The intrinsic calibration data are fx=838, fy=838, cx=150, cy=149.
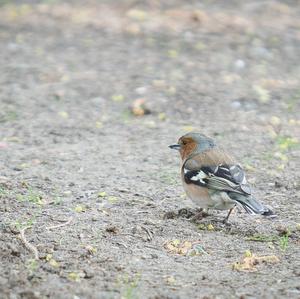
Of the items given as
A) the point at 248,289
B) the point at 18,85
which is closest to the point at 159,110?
the point at 18,85

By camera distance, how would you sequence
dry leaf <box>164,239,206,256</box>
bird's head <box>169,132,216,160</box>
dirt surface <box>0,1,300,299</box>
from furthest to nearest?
1. bird's head <box>169,132,216,160</box>
2. dry leaf <box>164,239,206,256</box>
3. dirt surface <box>0,1,300,299</box>

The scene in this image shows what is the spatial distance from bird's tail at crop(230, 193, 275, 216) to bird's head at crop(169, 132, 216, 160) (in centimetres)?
83

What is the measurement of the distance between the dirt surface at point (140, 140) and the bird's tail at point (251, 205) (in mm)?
240

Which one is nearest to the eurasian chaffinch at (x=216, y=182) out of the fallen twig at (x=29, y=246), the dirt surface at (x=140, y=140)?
the dirt surface at (x=140, y=140)

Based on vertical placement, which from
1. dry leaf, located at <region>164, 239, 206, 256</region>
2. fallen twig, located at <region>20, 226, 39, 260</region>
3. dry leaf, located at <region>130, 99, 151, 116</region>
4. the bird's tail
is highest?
fallen twig, located at <region>20, 226, 39, 260</region>

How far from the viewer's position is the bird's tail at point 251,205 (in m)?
6.66

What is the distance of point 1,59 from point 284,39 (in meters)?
4.31

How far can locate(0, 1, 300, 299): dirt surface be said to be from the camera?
19.3ft

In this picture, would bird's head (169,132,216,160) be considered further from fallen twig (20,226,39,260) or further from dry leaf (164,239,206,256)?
fallen twig (20,226,39,260)

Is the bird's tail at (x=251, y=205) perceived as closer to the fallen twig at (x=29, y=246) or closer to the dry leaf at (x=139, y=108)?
the fallen twig at (x=29, y=246)

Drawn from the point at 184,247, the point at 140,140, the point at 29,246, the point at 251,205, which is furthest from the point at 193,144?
the point at 29,246

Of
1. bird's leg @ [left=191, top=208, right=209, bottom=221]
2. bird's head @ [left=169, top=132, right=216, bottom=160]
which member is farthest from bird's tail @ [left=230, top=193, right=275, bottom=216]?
bird's head @ [left=169, top=132, right=216, bottom=160]

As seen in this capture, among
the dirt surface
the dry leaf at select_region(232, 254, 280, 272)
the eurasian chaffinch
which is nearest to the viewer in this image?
the dirt surface

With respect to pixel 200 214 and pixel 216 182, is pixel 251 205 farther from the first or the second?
pixel 200 214
